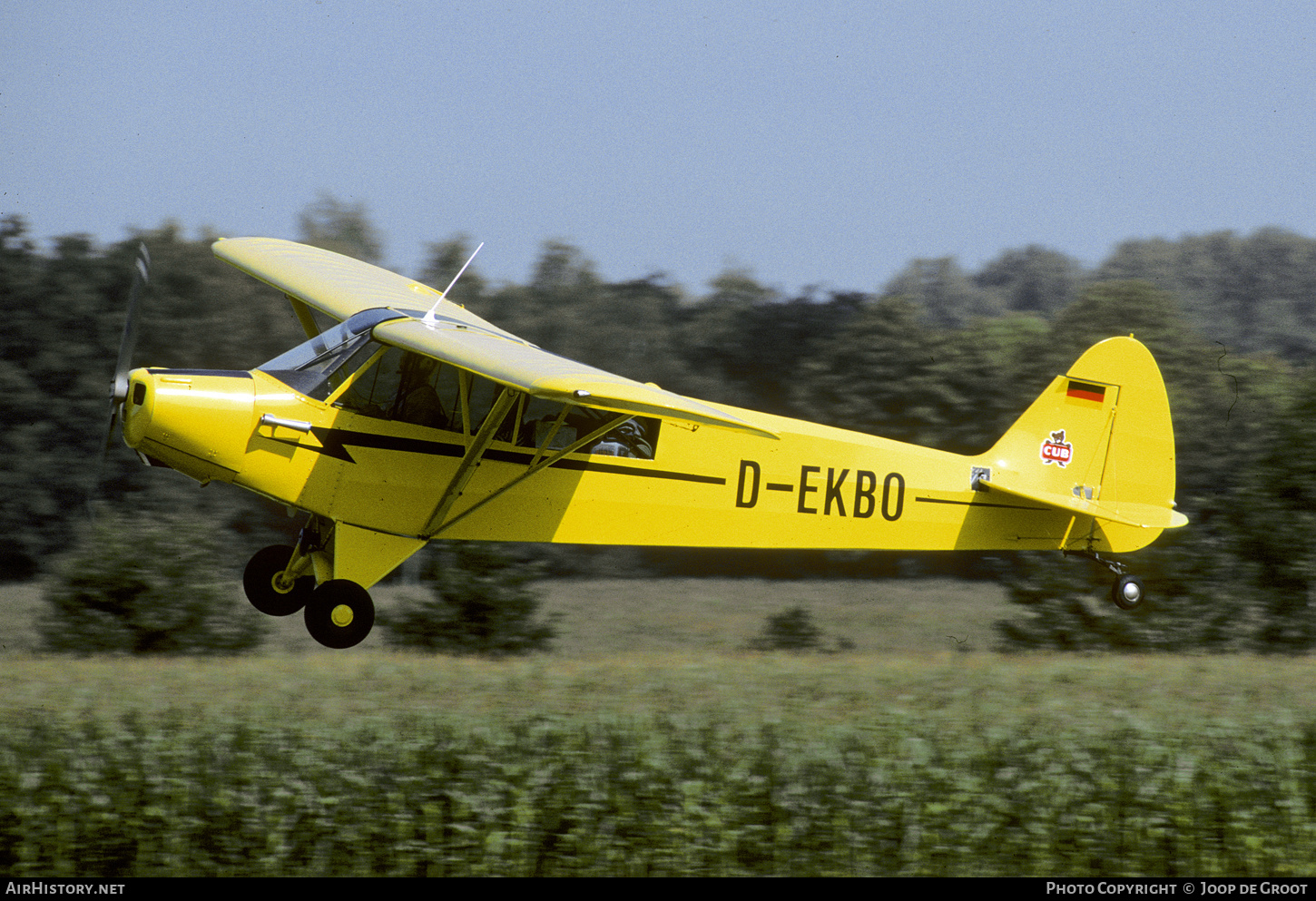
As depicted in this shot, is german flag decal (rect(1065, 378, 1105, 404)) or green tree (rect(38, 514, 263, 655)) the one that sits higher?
german flag decal (rect(1065, 378, 1105, 404))

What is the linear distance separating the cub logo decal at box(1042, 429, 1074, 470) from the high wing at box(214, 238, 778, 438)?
15.4ft

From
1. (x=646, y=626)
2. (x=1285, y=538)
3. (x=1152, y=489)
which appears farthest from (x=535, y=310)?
(x=1152, y=489)

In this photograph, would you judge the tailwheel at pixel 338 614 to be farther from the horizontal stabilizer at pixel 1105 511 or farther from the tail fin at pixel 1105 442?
the tail fin at pixel 1105 442

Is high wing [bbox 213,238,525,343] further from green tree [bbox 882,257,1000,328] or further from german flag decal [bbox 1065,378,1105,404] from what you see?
green tree [bbox 882,257,1000,328]

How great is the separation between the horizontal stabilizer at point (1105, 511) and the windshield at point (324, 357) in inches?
242

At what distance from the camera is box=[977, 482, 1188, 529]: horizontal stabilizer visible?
12.1 meters

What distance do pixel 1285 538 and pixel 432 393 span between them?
1670 centimetres

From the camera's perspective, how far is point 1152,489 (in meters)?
13.0

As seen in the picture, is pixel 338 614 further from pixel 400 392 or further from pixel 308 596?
pixel 400 392

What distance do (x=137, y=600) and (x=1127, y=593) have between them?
46.4ft

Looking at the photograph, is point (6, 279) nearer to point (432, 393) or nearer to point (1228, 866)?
point (432, 393)

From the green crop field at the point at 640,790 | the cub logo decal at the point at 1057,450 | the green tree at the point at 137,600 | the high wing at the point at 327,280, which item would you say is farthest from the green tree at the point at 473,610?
the green crop field at the point at 640,790

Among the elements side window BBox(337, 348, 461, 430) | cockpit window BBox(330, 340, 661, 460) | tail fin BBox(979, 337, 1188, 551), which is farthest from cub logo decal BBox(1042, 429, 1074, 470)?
side window BBox(337, 348, 461, 430)

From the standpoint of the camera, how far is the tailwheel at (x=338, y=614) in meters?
9.80
